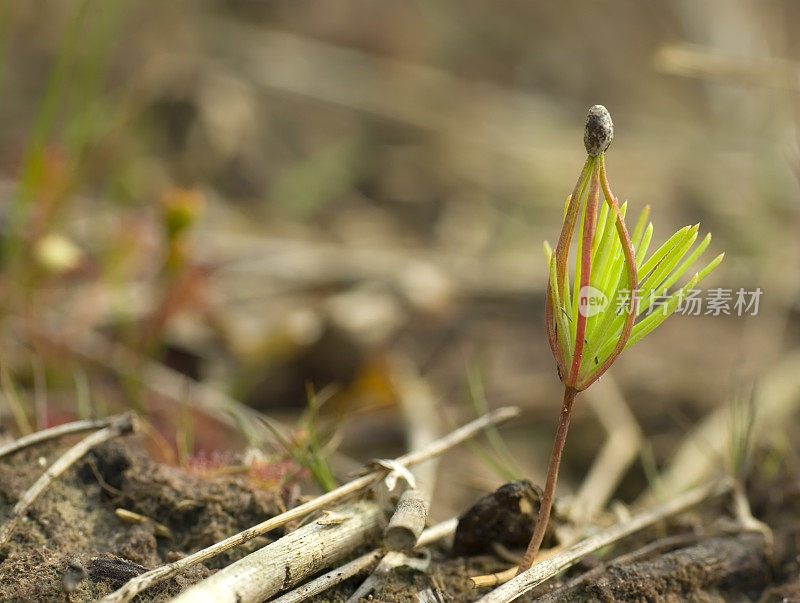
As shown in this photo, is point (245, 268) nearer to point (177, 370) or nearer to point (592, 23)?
point (177, 370)

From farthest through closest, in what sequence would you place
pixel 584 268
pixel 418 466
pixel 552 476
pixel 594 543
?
pixel 418 466, pixel 594 543, pixel 552 476, pixel 584 268

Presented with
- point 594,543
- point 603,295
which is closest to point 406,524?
point 594,543

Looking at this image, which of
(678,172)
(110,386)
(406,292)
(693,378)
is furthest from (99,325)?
(678,172)

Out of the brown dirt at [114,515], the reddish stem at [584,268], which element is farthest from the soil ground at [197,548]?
Result: the reddish stem at [584,268]

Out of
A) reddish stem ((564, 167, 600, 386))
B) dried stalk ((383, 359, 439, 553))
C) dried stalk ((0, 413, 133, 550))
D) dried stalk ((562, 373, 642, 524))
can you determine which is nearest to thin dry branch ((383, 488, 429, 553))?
dried stalk ((383, 359, 439, 553))

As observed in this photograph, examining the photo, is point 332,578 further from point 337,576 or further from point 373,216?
point 373,216

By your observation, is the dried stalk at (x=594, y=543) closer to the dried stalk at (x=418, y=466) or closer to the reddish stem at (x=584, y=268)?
the dried stalk at (x=418, y=466)

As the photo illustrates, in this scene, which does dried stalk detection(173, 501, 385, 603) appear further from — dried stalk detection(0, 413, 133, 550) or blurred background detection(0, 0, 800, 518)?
dried stalk detection(0, 413, 133, 550)
